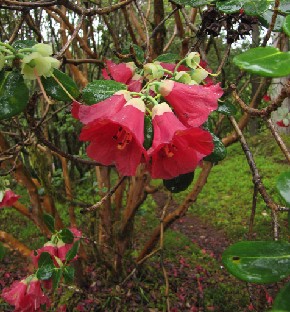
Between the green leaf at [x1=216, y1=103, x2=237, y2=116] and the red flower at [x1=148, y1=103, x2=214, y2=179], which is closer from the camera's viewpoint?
the red flower at [x1=148, y1=103, x2=214, y2=179]

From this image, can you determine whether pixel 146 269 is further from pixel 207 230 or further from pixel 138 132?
pixel 138 132

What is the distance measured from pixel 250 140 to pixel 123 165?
22.7 feet

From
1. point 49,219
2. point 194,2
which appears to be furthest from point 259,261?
point 49,219

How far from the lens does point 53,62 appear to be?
581 mm

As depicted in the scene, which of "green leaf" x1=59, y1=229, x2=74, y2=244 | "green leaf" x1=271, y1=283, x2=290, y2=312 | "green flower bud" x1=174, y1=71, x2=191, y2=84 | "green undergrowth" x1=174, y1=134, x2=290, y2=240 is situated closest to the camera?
"green leaf" x1=271, y1=283, x2=290, y2=312

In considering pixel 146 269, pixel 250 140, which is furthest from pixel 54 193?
pixel 250 140

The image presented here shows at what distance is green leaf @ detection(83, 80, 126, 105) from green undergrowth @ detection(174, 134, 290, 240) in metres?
3.18

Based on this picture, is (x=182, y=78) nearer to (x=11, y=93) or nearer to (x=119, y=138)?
(x=119, y=138)

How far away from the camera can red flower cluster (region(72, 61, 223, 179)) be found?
561 millimetres

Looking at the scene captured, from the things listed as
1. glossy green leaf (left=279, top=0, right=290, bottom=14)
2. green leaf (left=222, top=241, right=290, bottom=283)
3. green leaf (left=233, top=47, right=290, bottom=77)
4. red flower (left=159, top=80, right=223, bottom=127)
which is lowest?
green leaf (left=222, top=241, right=290, bottom=283)

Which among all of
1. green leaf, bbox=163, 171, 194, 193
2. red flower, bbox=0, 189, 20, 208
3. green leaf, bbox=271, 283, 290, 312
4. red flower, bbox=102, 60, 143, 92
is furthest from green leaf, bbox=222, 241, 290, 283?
red flower, bbox=0, 189, 20, 208

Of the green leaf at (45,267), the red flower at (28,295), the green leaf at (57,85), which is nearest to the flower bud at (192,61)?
the green leaf at (57,85)

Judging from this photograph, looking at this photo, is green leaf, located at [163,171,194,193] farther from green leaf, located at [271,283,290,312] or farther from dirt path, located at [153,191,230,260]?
dirt path, located at [153,191,230,260]

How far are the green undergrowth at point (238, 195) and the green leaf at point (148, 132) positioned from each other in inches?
124
